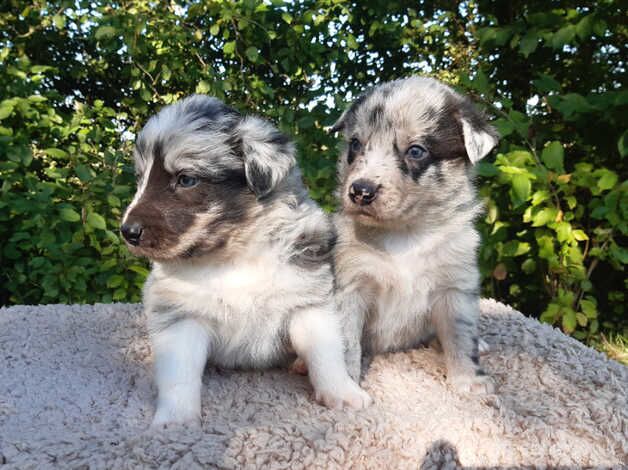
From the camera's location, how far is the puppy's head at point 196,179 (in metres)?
2.43

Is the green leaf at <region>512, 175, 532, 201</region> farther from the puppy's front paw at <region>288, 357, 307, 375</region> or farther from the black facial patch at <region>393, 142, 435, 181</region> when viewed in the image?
the puppy's front paw at <region>288, 357, 307, 375</region>

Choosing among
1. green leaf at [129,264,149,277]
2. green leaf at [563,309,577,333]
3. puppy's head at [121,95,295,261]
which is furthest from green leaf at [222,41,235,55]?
green leaf at [563,309,577,333]

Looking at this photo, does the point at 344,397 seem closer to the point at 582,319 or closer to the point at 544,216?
the point at 544,216

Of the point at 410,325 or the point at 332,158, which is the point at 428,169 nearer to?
the point at 410,325

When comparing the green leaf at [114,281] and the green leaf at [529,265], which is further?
the green leaf at [529,265]

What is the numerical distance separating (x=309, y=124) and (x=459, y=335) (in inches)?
94.0

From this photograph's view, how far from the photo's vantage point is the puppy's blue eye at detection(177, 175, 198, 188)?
2525mm

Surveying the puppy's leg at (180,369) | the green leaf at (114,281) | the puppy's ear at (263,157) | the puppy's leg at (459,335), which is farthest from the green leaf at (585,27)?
the green leaf at (114,281)

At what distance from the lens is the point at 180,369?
97.1 inches

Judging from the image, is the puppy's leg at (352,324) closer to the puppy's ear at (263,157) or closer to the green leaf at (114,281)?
the puppy's ear at (263,157)

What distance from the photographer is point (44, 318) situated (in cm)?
369

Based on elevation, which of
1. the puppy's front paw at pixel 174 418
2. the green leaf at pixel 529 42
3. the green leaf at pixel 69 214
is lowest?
the puppy's front paw at pixel 174 418

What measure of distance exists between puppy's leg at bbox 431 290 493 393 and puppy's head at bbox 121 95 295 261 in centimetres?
104

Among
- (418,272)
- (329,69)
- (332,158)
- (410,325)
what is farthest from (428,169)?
(329,69)
